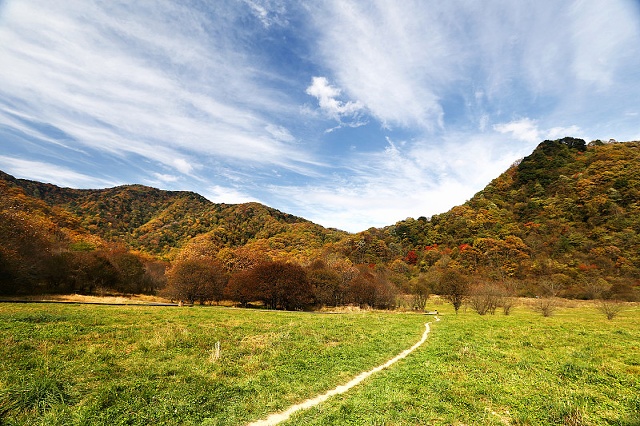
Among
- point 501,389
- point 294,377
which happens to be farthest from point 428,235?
point 294,377

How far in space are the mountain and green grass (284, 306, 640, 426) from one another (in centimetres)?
6139

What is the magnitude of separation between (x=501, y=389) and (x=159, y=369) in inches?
536

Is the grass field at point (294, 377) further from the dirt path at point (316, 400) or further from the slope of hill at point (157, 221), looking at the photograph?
the slope of hill at point (157, 221)

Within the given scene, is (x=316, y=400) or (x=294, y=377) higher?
(x=316, y=400)

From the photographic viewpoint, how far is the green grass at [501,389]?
325 inches

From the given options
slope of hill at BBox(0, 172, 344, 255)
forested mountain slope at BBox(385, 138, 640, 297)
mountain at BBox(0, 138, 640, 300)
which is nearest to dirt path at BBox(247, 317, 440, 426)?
mountain at BBox(0, 138, 640, 300)

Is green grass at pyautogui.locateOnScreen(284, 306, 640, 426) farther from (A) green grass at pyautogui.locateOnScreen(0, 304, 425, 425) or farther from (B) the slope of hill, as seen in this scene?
(B) the slope of hill

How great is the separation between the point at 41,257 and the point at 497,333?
74.5 meters

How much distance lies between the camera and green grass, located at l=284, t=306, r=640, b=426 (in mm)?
8266

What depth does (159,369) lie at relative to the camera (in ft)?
38.4

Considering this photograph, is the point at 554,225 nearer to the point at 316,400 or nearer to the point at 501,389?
the point at 501,389

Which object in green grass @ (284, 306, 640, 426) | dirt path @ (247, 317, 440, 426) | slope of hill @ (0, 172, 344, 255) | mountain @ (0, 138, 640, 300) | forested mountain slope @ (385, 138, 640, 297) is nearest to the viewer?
green grass @ (284, 306, 640, 426)

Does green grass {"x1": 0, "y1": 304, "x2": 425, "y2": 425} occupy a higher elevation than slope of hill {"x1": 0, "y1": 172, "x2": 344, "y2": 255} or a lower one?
lower

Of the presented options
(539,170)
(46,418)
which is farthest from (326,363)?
(539,170)
